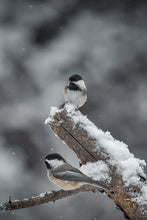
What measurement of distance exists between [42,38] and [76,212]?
286cm

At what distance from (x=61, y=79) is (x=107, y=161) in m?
3.32

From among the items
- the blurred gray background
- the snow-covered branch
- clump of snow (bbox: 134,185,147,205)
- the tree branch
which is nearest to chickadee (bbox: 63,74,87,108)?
the tree branch

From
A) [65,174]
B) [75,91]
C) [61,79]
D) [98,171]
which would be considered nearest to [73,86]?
[75,91]

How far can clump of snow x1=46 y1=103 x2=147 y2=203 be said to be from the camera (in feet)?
5.52

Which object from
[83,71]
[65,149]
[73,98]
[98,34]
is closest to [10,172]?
[65,149]

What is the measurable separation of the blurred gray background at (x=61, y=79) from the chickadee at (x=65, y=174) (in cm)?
210

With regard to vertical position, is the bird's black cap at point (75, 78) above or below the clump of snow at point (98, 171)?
above

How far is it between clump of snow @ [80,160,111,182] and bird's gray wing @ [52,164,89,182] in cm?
6

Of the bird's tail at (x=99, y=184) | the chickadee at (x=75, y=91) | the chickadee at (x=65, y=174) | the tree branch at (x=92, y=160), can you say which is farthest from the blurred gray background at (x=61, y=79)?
the bird's tail at (x=99, y=184)

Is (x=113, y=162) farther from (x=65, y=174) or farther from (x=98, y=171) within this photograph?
(x=65, y=174)

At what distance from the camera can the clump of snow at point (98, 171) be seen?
5.65 feet

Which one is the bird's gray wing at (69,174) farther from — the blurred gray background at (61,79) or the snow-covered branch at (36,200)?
the blurred gray background at (61,79)

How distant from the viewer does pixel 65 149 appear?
433 centimetres

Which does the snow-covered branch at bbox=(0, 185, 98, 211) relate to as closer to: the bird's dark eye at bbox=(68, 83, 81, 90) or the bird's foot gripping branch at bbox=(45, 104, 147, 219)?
the bird's foot gripping branch at bbox=(45, 104, 147, 219)
